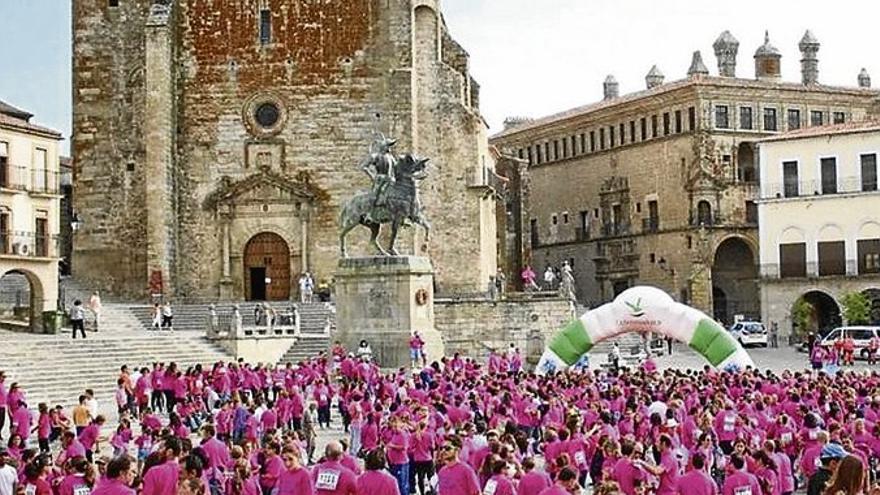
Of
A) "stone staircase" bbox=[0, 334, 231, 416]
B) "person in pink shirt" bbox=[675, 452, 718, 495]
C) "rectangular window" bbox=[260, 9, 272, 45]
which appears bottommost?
"person in pink shirt" bbox=[675, 452, 718, 495]

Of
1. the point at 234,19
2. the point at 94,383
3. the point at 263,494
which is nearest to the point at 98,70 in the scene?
the point at 234,19

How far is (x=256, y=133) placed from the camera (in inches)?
1951

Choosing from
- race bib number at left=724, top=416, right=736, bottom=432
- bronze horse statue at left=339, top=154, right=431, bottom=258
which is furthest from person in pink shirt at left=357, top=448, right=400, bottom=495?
bronze horse statue at left=339, top=154, right=431, bottom=258

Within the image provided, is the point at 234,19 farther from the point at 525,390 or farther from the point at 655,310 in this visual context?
the point at 525,390

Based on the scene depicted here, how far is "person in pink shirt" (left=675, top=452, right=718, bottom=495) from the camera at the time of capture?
499 inches

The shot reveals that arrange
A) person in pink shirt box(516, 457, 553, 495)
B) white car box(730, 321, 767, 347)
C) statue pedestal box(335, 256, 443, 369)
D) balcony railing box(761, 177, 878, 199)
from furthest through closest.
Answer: balcony railing box(761, 177, 878, 199)
white car box(730, 321, 767, 347)
statue pedestal box(335, 256, 443, 369)
person in pink shirt box(516, 457, 553, 495)

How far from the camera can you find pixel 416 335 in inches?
1396

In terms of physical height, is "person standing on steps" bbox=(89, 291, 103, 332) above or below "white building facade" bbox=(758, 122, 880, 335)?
below

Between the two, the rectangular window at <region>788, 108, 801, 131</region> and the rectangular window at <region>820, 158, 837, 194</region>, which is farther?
the rectangular window at <region>788, 108, 801, 131</region>

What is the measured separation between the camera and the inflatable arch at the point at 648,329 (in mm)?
31094

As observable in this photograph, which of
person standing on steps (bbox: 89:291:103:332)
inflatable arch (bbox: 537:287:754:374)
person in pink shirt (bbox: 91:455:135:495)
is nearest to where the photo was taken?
person in pink shirt (bbox: 91:455:135:495)

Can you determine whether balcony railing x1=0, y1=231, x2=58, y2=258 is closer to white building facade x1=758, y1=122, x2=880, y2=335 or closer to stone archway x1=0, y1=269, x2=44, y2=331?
stone archway x1=0, y1=269, x2=44, y2=331

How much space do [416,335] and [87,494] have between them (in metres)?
22.8

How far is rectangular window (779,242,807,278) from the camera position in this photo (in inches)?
2219
